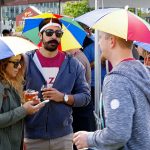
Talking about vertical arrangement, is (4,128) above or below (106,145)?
below

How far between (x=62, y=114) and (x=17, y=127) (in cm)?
68

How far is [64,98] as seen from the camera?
385 centimetres

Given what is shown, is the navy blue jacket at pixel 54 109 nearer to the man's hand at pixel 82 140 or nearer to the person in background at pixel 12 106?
the person in background at pixel 12 106

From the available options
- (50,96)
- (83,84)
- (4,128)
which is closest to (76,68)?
(83,84)

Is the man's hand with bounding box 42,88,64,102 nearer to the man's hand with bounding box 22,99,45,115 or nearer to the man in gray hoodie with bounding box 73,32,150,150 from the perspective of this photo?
the man's hand with bounding box 22,99,45,115

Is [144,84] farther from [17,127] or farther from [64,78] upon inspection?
[64,78]

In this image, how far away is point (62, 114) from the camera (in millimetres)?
3898

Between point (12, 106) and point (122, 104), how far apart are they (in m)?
1.24

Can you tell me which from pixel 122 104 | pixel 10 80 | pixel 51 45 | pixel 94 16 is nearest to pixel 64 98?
pixel 51 45

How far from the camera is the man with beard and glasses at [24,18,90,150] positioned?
12.6 feet

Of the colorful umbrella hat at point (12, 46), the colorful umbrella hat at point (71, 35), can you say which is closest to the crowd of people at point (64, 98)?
the colorful umbrella hat at point (12, 46)

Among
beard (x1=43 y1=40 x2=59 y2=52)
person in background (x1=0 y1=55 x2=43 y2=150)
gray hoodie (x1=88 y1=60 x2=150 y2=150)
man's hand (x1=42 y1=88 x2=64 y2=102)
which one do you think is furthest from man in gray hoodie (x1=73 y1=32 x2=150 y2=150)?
beard (x1=43 y1=40 x2=59 y2=52)

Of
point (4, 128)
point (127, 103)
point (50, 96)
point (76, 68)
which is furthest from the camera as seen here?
point (76, 68)

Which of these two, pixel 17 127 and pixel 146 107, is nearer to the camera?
pixel 146 107
